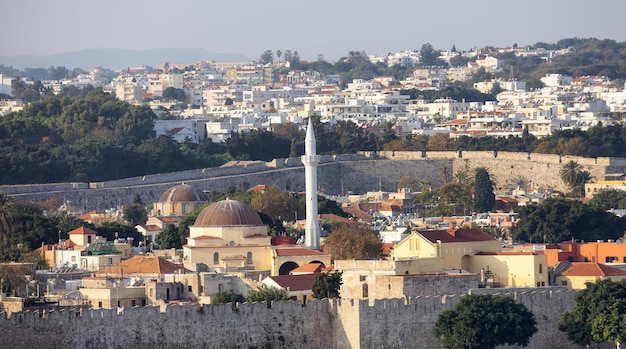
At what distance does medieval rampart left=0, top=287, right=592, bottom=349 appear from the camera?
45312mm

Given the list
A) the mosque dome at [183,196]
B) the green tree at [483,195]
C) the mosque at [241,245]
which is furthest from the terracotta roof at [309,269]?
the green tree at [483,195]

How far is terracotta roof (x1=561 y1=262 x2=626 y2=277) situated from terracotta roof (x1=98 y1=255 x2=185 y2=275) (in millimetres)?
9741

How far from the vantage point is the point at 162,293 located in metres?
52.3

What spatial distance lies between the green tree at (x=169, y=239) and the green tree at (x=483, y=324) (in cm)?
2020

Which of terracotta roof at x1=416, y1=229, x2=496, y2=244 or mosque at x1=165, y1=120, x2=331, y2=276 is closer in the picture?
terracotta roof at x1=416, y1=229, x2=496, y2=244

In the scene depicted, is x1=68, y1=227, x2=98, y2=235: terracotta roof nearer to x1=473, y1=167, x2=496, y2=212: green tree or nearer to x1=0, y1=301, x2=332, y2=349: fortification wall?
x1=0, y1=301, x2=332, y2=349: fortification wall

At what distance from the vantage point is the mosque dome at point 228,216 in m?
62.8

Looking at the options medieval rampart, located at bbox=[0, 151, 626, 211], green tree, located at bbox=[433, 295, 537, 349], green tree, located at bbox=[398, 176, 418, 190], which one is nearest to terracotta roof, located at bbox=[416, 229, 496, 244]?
green tree, located at bbox=[433, 295, 537, 349]

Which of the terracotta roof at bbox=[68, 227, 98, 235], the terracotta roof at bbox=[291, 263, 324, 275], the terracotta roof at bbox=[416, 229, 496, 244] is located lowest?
the terracotta roof at bbox=[291, 263, 324, 275]

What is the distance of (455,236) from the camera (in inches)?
2280

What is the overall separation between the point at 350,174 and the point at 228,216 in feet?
144

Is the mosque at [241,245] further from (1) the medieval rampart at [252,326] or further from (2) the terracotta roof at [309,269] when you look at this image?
(1) the medieval rampart at [252,326]

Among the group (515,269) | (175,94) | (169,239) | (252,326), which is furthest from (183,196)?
(175,94)

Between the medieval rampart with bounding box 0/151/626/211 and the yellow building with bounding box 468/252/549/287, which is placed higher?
the medieval rampart with bounding box 0/151/626/211
